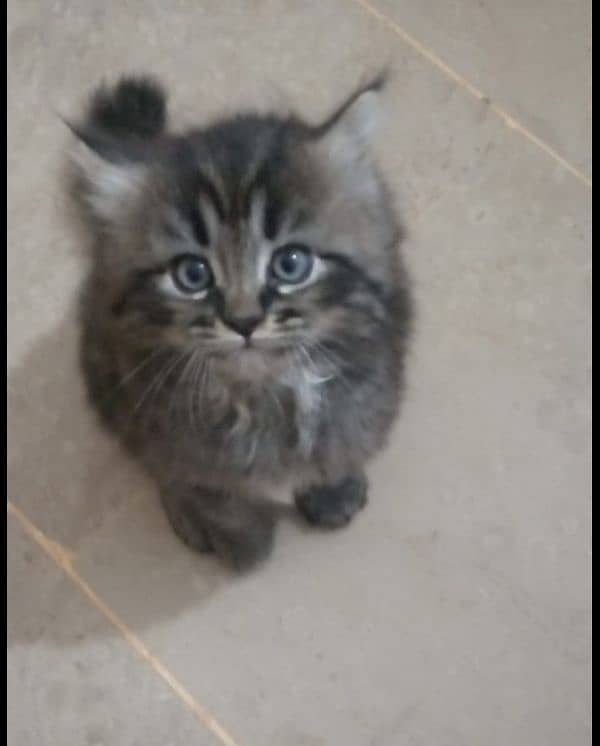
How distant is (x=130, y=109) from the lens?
1.28m

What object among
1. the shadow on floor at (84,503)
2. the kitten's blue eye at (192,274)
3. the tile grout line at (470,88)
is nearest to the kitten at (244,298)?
the kitten's blue eye at (192,274)

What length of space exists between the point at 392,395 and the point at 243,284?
289 millimetres

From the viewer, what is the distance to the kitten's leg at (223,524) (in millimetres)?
1283

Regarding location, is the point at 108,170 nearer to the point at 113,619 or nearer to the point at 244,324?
the point at 244,324

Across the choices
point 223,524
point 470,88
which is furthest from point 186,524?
point 470,88

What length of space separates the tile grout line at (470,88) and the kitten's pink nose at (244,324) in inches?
29.1

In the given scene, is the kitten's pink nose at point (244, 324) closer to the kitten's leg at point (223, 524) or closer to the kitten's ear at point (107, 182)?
the kitten's ear at point (107, 182)

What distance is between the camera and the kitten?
3.17ft

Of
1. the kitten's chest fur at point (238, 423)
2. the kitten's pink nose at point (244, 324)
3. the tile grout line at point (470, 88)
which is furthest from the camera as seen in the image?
the tile grout line at point (470, 88)

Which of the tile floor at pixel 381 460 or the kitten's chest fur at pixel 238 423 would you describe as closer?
the kitten's chest fur at pixel 238 423

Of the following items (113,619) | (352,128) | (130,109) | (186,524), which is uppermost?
(352,128)

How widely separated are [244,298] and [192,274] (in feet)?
0.18

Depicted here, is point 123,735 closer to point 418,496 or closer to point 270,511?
point 270,511

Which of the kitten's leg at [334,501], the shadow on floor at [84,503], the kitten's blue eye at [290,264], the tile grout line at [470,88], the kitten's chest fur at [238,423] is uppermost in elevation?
the kitten's blue eye at [290,264]
